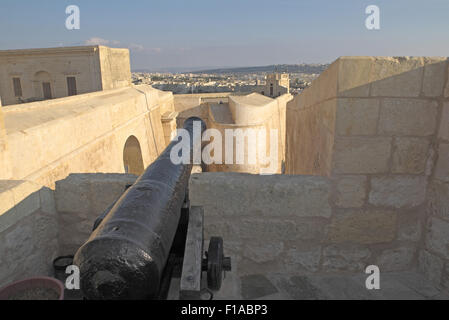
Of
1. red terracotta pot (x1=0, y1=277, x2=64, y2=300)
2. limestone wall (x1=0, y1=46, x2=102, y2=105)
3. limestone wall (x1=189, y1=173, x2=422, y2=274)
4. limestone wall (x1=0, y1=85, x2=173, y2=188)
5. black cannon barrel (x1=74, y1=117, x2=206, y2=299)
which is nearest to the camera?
black cannon barrel (x1=74, y1=117, x2=206, y2=299)

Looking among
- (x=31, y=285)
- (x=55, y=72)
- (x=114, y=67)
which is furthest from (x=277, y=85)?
(x=31, y=285)

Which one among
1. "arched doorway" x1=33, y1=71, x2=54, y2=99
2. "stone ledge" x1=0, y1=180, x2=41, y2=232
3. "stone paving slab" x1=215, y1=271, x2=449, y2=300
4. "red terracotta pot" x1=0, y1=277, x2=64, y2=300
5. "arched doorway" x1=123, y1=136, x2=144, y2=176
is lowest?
"arched doorway" x1=123, y1=136, x2=144, y2=176

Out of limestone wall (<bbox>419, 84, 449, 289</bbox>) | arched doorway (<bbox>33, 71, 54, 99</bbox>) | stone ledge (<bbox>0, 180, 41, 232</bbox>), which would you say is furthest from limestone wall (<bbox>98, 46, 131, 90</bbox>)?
limestone wall (<bbox>419, 84, 449, 289</bbox>)

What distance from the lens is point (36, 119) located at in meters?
5.96

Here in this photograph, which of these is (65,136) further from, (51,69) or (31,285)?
(51,69)

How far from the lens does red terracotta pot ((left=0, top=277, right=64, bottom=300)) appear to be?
6.02 ft

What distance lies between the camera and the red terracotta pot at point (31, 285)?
184cm

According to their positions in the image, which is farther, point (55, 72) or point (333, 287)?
point (55, 72)

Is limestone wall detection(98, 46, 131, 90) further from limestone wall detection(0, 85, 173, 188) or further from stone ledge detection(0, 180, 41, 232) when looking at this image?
stone ledge detection(0, 180, 41, 232)

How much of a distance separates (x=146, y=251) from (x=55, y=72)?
70.6ft

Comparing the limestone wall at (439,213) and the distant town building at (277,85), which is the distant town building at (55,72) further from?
the distant town building at (277,85)

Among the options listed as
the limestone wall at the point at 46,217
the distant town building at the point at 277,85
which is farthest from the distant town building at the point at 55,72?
the distant town building at the point at 277,85

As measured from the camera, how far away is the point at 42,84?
19641mm
